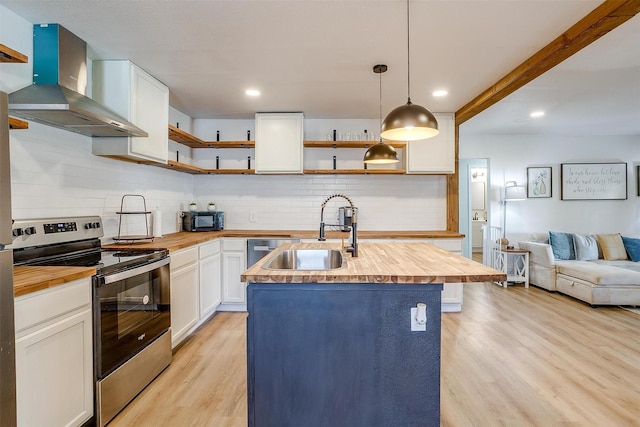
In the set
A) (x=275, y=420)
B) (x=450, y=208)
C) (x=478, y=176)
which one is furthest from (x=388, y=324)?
(x=478, y=176)

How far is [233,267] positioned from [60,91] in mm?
2287

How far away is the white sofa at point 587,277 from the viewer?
153 inches

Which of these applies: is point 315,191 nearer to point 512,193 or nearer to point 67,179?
point 67,179

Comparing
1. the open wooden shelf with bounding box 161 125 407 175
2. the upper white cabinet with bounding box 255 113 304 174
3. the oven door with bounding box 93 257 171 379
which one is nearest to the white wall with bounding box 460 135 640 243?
the open wooden shelf with bounding box 161 125 407 175

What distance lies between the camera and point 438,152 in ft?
13.1

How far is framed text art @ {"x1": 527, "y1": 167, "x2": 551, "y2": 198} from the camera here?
551 cm

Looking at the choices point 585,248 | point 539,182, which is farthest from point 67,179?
point 539,182

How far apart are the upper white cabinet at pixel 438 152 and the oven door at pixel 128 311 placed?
Answer: 2.97 metres

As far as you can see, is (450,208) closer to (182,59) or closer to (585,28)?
(585,28)

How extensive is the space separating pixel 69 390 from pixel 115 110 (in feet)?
6.34

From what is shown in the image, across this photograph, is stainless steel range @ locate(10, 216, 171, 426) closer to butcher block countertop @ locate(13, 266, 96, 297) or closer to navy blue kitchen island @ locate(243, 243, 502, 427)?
butcher block countertop @ locate(13, 266, 96, 297)

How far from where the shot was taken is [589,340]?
9.86 feet

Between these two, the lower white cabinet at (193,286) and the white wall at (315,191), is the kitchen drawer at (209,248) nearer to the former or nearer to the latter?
the lower white cabinet at (193,286)

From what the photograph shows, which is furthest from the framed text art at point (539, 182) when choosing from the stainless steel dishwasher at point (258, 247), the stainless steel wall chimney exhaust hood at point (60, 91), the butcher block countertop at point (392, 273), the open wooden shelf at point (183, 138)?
the stainless steel wall chimney exhaust hood at point (60, 91)
